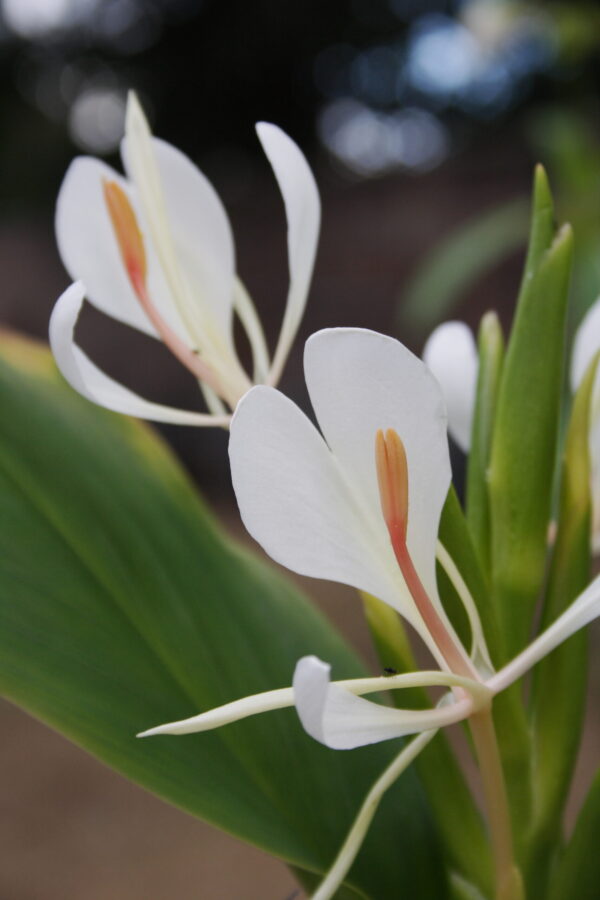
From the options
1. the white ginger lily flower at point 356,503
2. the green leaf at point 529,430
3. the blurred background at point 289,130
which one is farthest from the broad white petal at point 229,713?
the blurred background at point 289,130

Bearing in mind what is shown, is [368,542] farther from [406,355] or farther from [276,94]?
[276,94]

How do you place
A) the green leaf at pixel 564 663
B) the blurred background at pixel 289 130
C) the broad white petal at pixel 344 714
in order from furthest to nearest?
the blurred background at pixel 289 130
the green leaf at pixel 564 663
the broad white petal at pixel 344 714

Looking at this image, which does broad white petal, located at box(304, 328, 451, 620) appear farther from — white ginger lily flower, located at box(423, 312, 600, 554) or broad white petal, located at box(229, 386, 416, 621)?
white ginger lily flower, located at box(423, 312, 600, 554)

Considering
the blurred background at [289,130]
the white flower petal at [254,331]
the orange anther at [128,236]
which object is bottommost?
the white flower petal at [254,331]

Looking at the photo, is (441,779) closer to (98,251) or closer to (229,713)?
(229,713)

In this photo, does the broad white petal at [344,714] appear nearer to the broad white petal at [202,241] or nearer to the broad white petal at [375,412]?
the broad white petal at [375,412]

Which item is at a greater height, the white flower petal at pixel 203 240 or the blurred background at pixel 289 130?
the blurred background at pixel 289 130

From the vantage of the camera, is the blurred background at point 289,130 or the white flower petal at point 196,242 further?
the blurred background at point 289,130

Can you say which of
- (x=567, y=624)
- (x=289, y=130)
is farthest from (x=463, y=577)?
(x=289, y=130)

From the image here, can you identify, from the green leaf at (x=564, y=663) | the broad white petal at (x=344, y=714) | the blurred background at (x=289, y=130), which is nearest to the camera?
the broad white petal at (x=344, y=714)
